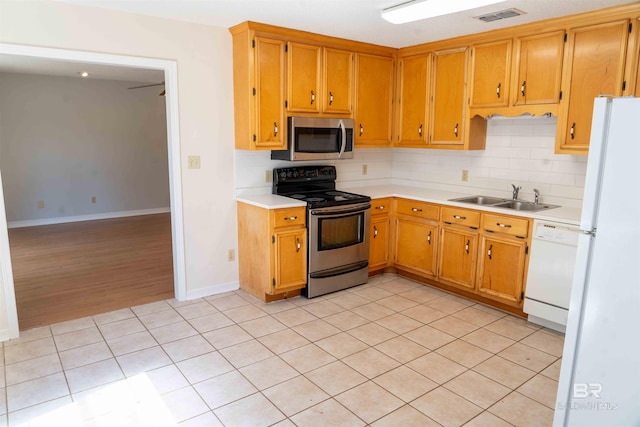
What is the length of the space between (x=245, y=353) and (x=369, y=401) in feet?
3.18

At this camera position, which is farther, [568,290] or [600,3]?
[568,290]

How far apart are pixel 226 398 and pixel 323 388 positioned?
570mm

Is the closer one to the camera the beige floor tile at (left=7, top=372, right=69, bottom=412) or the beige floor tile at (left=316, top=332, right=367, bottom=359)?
the beige floor tile at (left=7, top=372, right=69, bottom=412)

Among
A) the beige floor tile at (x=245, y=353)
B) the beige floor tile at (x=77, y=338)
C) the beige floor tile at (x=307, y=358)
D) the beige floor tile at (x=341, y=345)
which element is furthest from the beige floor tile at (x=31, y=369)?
the beige floor tile at (x=341, y=345)

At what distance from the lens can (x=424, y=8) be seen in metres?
3.07

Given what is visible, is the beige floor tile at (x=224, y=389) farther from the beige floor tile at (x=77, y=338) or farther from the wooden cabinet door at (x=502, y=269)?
the wooden cabinet door at (x=502, y=269)

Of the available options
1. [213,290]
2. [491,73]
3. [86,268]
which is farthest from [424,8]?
[86,268]

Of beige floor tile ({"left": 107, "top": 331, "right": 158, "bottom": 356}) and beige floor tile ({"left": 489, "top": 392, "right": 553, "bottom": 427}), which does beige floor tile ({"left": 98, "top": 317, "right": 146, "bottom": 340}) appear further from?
beige floor tile ({"left": 489, "top": 392, "right": 553, "bottom": 427})

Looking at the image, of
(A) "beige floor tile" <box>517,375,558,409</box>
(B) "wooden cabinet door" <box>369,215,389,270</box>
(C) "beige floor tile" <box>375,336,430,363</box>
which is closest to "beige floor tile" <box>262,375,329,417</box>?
(C) "beige floor tile" <box>375,336,430,363</box>

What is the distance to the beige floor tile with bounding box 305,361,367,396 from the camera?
8.63 feet

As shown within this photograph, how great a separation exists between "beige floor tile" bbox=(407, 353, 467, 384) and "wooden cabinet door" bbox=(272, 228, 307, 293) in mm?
1371

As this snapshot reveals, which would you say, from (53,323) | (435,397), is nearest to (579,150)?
(435,397)

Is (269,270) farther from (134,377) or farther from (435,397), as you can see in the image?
(435,397)

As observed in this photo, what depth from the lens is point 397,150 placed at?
17.3 feet
